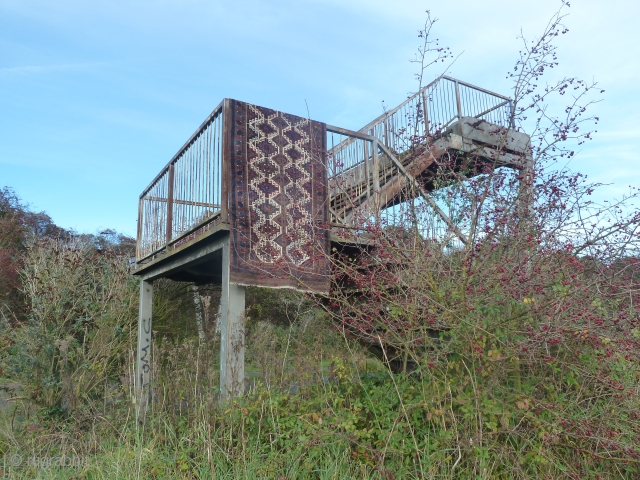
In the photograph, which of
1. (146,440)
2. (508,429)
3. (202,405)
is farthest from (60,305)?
(508,429)

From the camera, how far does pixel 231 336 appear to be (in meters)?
5.16

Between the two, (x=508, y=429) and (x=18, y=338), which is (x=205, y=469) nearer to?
(x=508, y=429)

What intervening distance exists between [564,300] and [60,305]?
744 cm

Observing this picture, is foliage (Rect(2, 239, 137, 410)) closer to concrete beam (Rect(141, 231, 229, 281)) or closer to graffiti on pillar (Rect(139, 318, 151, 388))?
A: graffiti on pillar (Rect(139, 318, 151, 388))

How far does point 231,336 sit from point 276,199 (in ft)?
5.07

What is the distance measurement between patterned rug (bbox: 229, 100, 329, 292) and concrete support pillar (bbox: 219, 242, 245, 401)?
5.0 inches

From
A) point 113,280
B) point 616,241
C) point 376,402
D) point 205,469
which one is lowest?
point 205,469

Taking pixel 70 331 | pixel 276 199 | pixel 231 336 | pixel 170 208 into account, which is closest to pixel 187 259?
pixel 170 208

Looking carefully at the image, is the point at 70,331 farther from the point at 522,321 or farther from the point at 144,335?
the point at 522,321

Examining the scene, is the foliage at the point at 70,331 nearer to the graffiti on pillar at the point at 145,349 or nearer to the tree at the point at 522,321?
the graffiti on pillar at the point at 145,349

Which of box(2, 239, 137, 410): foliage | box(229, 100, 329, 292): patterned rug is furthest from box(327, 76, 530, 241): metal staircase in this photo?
box(2, 239, 137, 410): foliage

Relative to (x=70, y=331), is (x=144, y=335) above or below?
below

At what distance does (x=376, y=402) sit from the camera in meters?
4.33

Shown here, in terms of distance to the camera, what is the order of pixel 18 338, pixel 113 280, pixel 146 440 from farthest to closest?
1. pixel 113 280
2. pixel 18 338
3. pixel 146 440
